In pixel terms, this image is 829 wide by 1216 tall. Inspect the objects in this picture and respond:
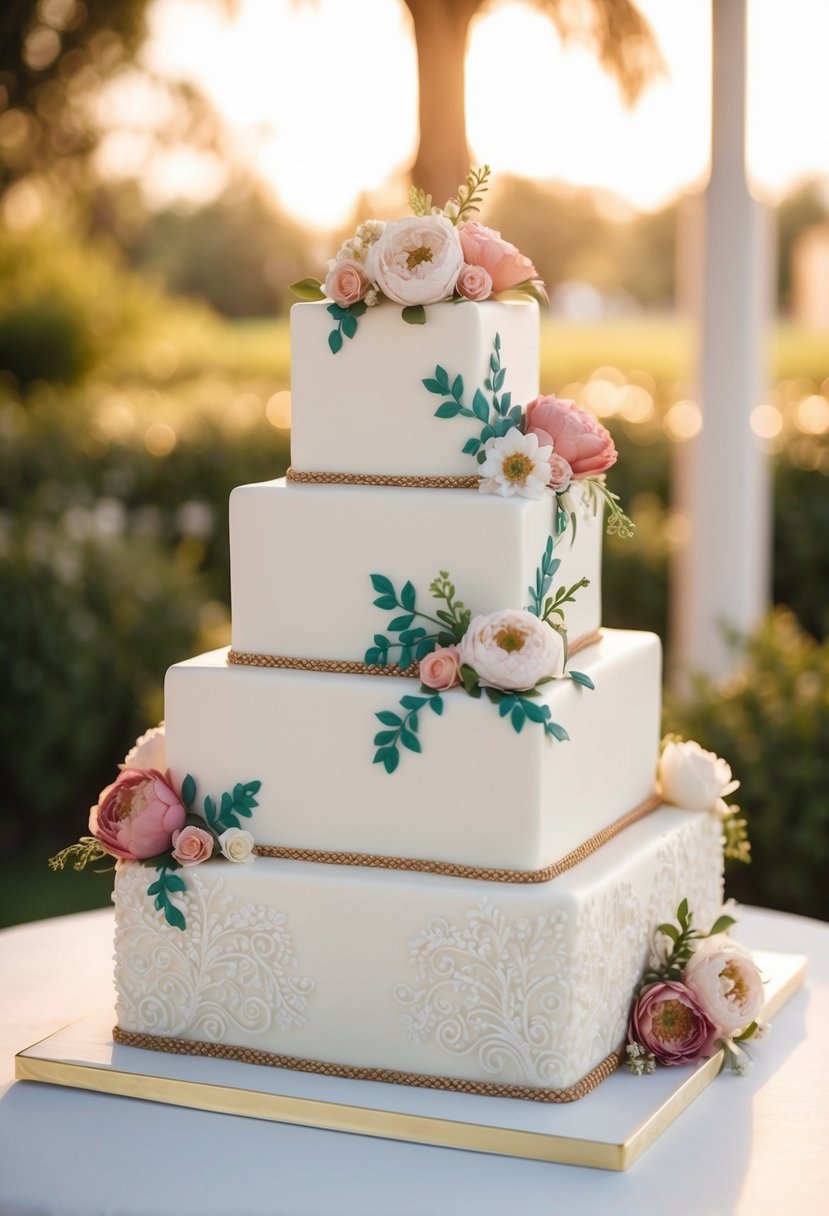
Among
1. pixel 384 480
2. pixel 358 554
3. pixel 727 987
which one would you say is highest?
pixel 384 480

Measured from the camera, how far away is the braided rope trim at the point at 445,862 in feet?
8.09

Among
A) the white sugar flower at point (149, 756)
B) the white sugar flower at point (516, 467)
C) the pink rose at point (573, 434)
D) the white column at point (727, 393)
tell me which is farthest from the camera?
the white column at point (727, 393)

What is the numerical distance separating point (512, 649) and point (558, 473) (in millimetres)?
346

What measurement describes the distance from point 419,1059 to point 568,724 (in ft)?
1.97

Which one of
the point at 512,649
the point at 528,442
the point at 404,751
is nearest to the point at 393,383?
the point at 528,442

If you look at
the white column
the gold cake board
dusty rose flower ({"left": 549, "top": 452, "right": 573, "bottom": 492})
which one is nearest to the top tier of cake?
dusty rose flower ({"left": 549, "top": 452, "right": 573, "bottom": 492})

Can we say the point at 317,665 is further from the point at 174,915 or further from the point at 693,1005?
the point at 693,1005

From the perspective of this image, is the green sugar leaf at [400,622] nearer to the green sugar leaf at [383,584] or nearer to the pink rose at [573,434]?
the green sugar leaf at [383,584]

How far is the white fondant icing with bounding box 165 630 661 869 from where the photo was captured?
96.8 inches

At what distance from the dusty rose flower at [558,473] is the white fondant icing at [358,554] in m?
0.02

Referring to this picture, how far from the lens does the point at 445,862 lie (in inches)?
99.0

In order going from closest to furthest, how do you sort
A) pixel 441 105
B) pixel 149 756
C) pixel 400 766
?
pixel 400 766
pixel 149 756
pixel 441 105

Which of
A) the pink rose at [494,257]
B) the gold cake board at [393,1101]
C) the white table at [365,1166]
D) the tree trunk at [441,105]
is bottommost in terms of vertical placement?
the white table at [365,1166]

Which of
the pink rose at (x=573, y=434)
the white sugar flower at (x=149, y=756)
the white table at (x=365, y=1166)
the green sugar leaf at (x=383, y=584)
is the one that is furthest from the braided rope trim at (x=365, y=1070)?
the pink rose at (x=573, y=434)
